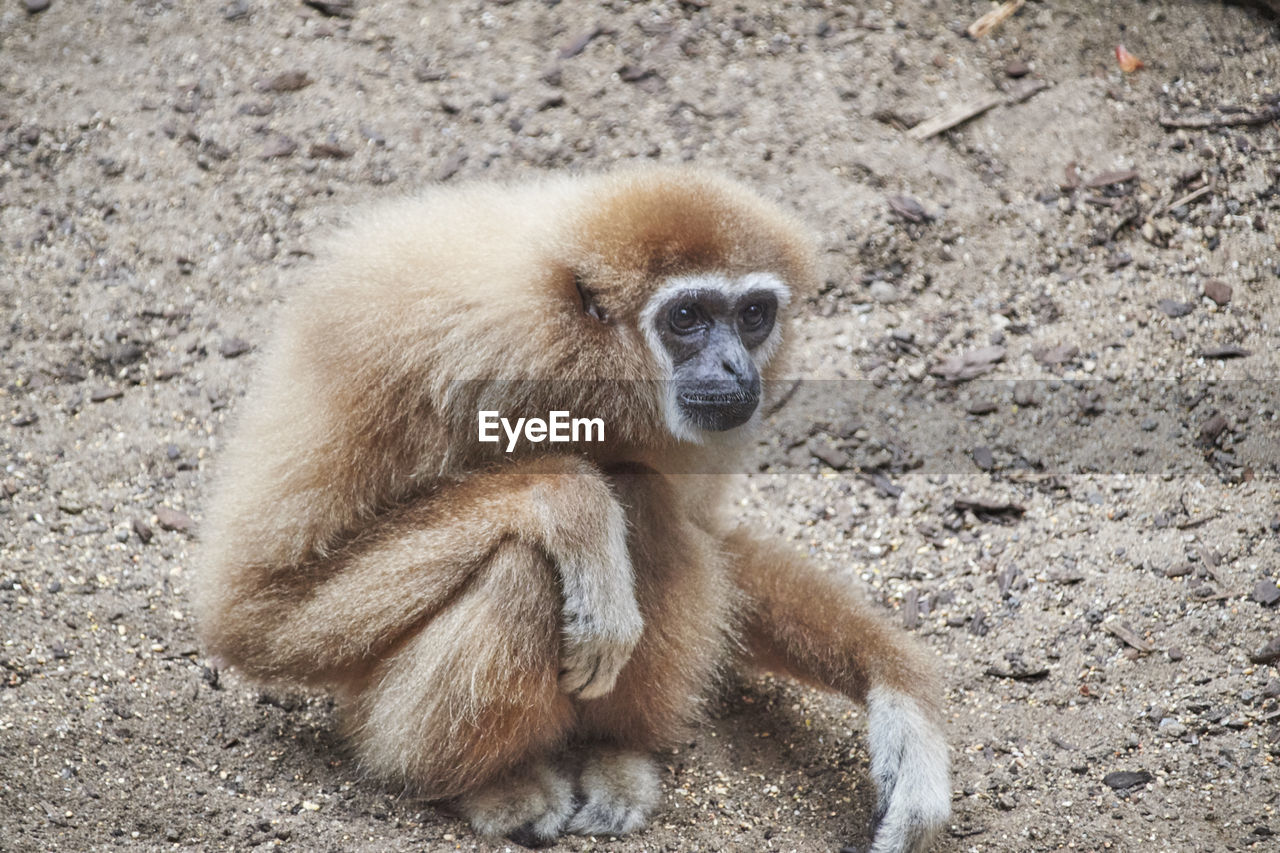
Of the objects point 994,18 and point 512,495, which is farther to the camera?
point 994,18

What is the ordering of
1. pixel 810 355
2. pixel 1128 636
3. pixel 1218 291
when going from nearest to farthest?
pixel 1128 636 < pixel 1218 291 < pixel 810 355

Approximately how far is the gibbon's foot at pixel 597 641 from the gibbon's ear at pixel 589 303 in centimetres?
101

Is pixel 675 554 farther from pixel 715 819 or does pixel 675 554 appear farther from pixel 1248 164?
pixel 1248 164

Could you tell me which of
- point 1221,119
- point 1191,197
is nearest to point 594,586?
point 1191,197

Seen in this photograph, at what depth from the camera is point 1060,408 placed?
633cm

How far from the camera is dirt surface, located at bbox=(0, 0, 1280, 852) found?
15.3ft

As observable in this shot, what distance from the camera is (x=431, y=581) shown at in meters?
4.26

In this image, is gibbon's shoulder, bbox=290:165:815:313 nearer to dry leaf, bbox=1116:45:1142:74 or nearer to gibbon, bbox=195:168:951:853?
gibbon, bbox=195:168:951:853

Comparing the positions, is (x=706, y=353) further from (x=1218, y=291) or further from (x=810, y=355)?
(x=1218, y=291)

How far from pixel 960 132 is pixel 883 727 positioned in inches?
163

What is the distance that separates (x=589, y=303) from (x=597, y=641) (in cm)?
122

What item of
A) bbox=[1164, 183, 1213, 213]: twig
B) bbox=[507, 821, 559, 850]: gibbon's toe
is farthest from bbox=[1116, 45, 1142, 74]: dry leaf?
bbox=[507, 821, 559, 850]: gibbon's toe

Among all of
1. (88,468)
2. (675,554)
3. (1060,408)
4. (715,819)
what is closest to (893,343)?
(1060,408)

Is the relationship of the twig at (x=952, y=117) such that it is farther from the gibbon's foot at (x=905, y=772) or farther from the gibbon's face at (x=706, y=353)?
the gibbon's foot at (x=905, y=772)
